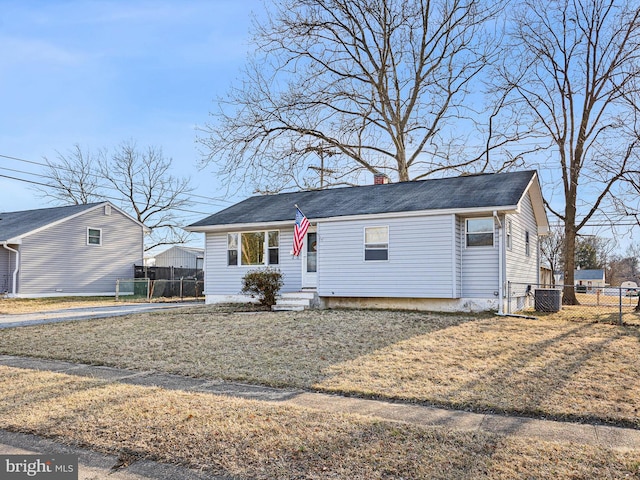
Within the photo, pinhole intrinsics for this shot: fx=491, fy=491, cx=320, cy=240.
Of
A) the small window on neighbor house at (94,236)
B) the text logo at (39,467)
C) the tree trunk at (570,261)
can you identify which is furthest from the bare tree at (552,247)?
the text logo at (39,467)

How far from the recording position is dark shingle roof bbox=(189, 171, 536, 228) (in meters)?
13.9

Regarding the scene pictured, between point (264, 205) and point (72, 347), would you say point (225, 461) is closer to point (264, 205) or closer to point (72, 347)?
point (72, 347)

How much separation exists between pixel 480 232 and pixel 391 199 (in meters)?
3.13

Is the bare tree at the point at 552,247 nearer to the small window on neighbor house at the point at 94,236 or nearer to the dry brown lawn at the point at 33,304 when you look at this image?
the small window on neighbor house at the point at 94,236

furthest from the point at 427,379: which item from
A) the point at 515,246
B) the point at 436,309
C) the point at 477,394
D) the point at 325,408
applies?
the point at 515,246

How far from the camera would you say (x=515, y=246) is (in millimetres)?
15156

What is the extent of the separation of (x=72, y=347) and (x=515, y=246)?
12.4 metres

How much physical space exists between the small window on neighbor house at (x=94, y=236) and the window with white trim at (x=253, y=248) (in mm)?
12416

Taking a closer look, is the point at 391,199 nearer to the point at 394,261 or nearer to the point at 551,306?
the point at 394,261

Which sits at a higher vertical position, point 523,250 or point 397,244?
point 397,244

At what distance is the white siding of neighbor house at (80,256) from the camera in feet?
78.0

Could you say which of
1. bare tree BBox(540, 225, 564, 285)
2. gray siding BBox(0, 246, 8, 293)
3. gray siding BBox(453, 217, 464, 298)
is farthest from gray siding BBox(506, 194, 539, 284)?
bare tree BBox(540, 225, 564, 285)

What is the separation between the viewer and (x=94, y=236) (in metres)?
26.7

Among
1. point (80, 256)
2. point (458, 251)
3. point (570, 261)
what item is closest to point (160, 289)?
point (80, 256)
